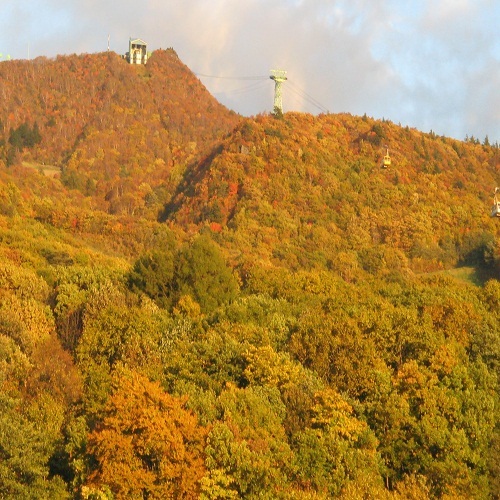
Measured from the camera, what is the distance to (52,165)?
15450 cm

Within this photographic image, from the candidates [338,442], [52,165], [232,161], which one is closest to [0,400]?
[338,442]

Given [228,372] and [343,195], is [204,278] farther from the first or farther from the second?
[343,195]

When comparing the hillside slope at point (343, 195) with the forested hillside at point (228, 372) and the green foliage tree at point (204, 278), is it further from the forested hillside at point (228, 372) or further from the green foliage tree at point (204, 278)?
the green foliage tree at point (204, 278)

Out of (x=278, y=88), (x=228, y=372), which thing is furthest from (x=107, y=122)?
(x=228, y=372)

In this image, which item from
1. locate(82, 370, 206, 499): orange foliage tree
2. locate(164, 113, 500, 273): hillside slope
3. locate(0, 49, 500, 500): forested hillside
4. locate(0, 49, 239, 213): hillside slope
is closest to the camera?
locate(82, 370, 206, 499): orange foliage tree

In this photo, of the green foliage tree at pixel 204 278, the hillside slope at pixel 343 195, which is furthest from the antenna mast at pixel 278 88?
the green foliage tree at pixel 204 278

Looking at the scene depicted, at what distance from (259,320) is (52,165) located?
4607 inches

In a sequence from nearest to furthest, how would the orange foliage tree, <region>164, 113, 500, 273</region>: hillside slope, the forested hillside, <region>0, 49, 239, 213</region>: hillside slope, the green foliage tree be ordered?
the orange foliage tree
the forested hillside
the green foliage tree
<region>164, 113, 500, 273</region>: hillside slope
<region>0, 49, 239, 213</region>: hillside slope

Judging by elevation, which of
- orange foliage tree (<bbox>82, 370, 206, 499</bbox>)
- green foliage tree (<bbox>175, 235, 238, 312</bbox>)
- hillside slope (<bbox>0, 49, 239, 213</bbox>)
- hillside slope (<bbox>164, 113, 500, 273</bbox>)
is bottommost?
orange foliage tree (<bbox>82, 370, 206, 499</bbox>)

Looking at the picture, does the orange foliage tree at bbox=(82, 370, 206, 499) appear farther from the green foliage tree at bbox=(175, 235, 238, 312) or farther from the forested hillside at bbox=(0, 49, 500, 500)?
the green foliage tree at bbox=(175, 235, 238, 312)

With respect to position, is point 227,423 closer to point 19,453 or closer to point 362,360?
point 19,453

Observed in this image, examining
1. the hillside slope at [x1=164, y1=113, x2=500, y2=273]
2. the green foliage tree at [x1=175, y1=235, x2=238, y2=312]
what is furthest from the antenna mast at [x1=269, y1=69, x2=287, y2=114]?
the green foliage tree at [x1=175, y1=235, x2=238, y2=312]

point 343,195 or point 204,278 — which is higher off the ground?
point 343,195

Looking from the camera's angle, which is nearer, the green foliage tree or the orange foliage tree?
the orange foliage tree
